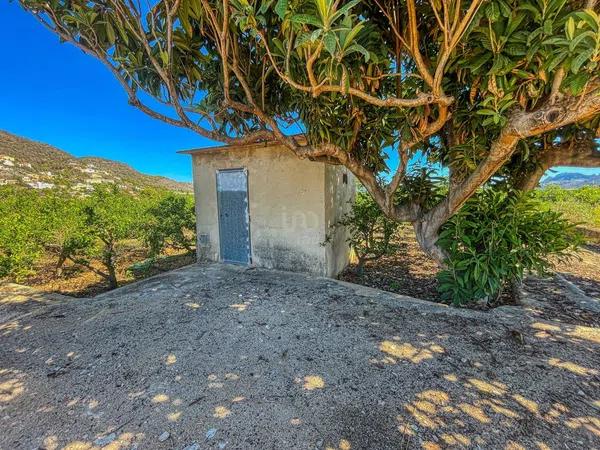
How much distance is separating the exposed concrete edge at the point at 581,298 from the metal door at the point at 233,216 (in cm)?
540

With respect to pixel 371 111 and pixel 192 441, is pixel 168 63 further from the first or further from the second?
pixel 192 441

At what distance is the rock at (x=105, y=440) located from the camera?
1603mm

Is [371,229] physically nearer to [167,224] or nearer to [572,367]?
[572,367]

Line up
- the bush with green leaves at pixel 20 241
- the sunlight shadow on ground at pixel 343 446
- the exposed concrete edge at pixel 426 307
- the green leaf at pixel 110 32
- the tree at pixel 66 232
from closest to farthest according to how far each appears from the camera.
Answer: the sunlight shadow on ground at pixel 343 446 → the green leaf at pixel 110 32 → the exposed concrete edge at pixel 426 307 → the bush with green leaves at pixel 20 241 → the tree at pixel 66 232

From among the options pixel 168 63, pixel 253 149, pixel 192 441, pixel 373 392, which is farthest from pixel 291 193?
pixel 192 441

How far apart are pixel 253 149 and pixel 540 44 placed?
4.37 metres

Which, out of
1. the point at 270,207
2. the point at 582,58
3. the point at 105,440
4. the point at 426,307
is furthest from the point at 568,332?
the point at 270,207

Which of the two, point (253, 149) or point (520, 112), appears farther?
point (253, 149)

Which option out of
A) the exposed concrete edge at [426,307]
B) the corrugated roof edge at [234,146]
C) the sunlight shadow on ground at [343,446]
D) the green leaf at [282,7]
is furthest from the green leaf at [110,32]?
the sunlight shadow on ground at [343,446]

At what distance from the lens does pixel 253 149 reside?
5.30m

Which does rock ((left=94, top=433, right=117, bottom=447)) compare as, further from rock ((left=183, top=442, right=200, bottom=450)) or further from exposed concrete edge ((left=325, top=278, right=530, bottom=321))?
exposed concrete edge ((left=325, top=278, right=530, bottom=321))

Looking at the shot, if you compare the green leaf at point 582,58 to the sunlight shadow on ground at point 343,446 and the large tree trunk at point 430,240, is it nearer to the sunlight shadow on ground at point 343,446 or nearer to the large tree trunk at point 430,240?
the large tree trunk at point 430,240

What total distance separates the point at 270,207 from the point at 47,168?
15438 mm

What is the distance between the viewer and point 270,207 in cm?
529
